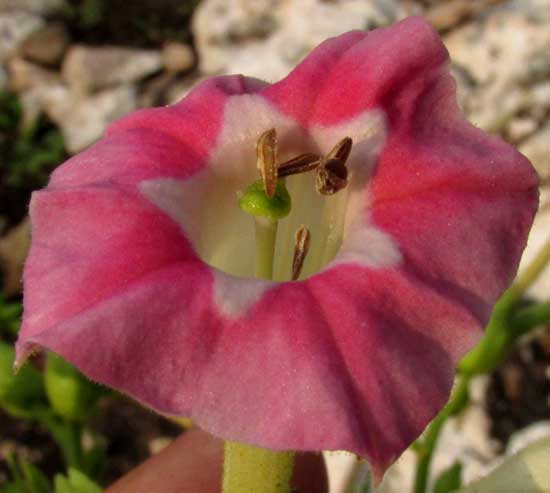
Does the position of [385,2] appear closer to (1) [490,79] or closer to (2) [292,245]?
(1) [490,79]

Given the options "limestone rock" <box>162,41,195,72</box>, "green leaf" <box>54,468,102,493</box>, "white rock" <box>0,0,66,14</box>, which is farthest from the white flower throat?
"white rock" <box>0,0,66,14</box>

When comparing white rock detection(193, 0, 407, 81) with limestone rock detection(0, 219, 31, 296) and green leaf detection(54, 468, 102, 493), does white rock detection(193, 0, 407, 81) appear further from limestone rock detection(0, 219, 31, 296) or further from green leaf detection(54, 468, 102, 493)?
green leaf detection(54, 468, 102, 493)

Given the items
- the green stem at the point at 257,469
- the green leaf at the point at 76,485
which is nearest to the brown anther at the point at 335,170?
the green stem at the point at 257,469

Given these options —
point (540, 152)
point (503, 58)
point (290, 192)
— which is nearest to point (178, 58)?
point (503, 58)

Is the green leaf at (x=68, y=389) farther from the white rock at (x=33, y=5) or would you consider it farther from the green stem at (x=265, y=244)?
the white rock at (x=33, y=5)

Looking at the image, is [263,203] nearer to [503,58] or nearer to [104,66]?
[503,58]
